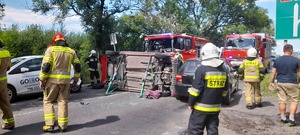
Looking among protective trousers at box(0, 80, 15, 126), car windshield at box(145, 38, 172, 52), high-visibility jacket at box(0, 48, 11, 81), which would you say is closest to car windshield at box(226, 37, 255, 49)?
car windshield at box(145, 38, 172, 52)

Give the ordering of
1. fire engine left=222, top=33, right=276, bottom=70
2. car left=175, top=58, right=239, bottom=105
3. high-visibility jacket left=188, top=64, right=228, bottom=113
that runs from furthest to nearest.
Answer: fire engine left=222, top=33, right=276, bottom=70, car left=175, top=58, right=239, bottom=105, high-visibility jacket left=188, top=64, right=228, bottom=113

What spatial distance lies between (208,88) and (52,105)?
128 inches

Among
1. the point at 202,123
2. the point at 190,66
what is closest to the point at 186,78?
the point at 190,66

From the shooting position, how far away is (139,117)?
265 inches

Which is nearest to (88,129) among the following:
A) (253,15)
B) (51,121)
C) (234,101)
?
(51,121)

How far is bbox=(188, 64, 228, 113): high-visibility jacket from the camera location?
377cm

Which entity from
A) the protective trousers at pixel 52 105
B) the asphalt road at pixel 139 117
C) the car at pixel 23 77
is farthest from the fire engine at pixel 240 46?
the protective trousers at pixel 52 105

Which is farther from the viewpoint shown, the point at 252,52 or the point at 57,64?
the point at 252,52

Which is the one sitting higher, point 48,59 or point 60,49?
point 60,49

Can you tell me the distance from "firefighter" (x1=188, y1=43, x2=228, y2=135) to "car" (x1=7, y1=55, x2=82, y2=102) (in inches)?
263

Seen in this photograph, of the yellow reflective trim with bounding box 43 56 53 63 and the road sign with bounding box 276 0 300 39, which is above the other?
the road sign with bounding box 276 0 300 39

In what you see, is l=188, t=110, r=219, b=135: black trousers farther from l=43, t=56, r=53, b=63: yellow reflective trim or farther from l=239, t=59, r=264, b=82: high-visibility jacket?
l=239, t=59, r=264, b=82: high-visibility jacket

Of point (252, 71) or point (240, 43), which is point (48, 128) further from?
point (240, 43)

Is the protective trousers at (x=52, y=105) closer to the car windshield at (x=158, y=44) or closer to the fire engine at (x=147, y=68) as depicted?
the fire engine at (x=147, y=68)
